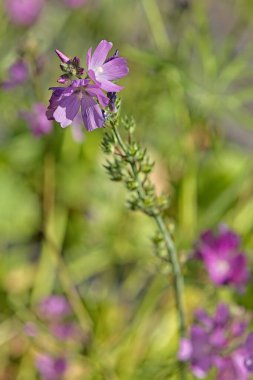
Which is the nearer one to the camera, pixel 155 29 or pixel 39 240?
pixel 155 29

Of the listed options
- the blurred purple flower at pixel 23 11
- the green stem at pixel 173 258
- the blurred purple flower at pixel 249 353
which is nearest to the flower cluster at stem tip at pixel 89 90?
the green stem at pixel 173 258

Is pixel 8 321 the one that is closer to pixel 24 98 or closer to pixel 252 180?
pixel 24 98

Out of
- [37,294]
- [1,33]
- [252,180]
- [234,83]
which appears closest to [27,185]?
[37,294]

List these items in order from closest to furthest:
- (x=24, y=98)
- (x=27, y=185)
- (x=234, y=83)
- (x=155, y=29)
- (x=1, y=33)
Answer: (x=24, y=98) → (x=1, y=33) → (x=155, y=29) → (x=27, y=185) → (x=234, y=83)

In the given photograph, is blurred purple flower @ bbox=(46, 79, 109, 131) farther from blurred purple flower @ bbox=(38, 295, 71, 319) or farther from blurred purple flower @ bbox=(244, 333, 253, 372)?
blurred purple flower @ bbox=(38, 295, 71, 319)

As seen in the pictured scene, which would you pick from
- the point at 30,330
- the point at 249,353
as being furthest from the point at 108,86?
the point at 30,330
